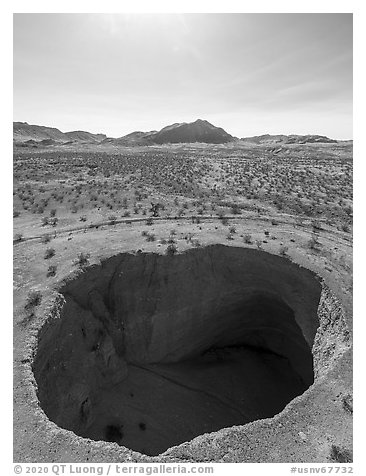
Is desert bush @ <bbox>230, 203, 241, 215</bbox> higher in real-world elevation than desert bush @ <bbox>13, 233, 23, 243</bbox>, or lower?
higher

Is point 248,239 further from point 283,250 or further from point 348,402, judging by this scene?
point 348,402

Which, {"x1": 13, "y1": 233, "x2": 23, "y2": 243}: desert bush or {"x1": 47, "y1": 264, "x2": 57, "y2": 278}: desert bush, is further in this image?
{"x1": 13, "y1": 233, "x2": 23, "y2": 243}: desert bush

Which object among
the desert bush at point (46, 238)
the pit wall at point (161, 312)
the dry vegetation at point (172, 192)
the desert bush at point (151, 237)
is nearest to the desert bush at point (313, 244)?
the pit wall at point (161, 312)

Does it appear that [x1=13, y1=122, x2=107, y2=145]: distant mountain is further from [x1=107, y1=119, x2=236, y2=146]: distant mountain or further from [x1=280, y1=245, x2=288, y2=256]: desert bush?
[x1=280, y1=245, x2=288, y2=256]: desert bush

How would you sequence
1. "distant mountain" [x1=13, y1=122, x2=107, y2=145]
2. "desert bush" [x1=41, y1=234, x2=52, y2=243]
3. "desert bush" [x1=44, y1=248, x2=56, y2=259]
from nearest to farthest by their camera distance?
"desert bush" [x1=44, y1=248, x2=56, y2=259] < "desert bush" [x1=41, y1=234, x2=52, y2=243] < "distant mountain" [x1=13, y1=122, x2=107, y2=145]

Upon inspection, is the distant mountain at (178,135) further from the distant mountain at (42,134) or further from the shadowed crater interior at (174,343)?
the shadowed crater interior at (174,343)

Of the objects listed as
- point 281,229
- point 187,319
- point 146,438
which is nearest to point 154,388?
point 146,438

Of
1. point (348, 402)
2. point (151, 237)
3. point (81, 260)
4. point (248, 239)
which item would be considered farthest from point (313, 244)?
point (81, 260)

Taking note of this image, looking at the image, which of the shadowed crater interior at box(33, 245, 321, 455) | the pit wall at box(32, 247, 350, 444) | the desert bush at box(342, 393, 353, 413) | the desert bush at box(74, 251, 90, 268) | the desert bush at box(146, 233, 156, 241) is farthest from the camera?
the desert bush at box(146, 233, 156, 241)

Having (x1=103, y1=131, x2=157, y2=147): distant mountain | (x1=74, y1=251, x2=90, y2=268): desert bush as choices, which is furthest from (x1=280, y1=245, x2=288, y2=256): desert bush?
(x1=103, y1=131, x2=157, y2=147): distant mountain
